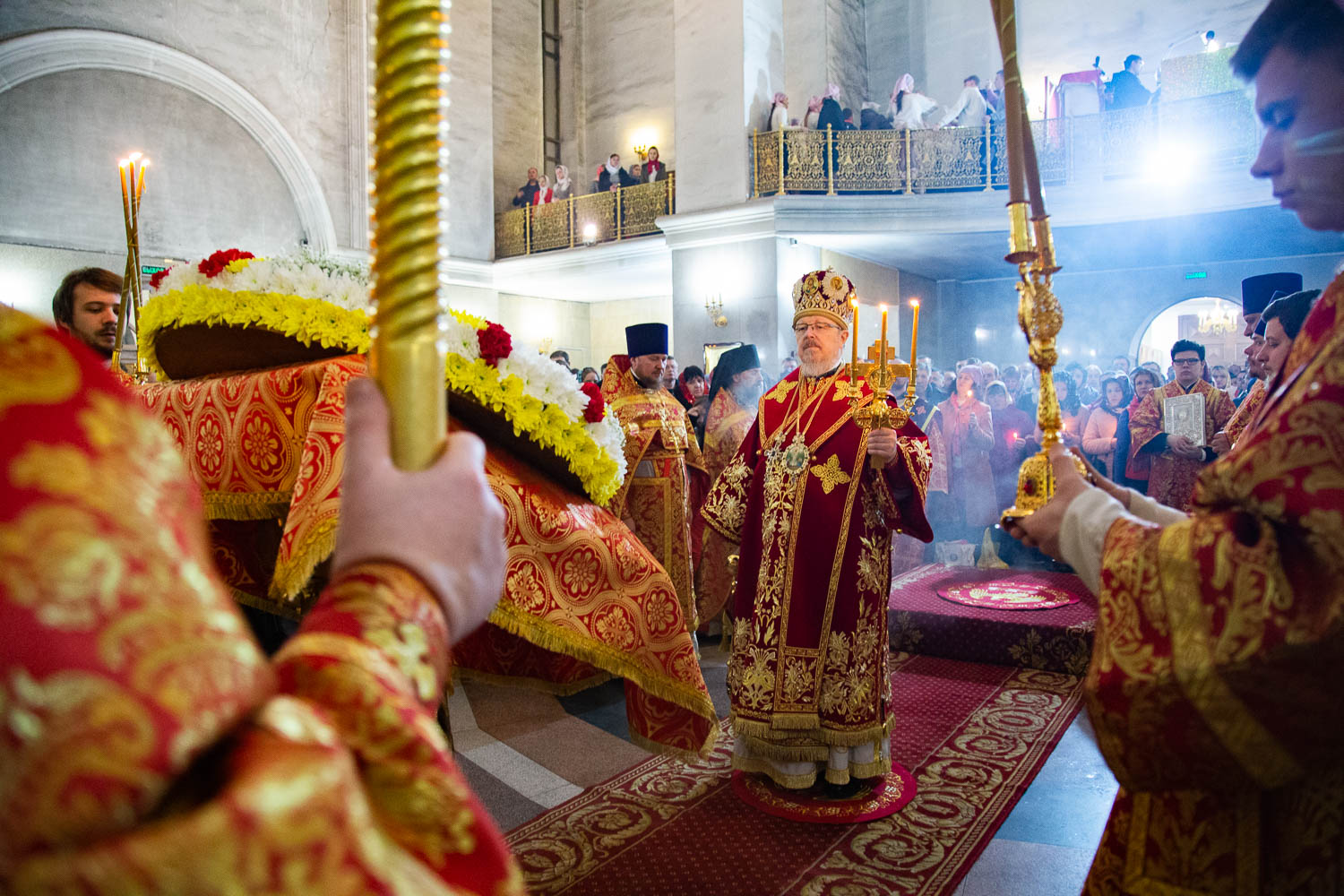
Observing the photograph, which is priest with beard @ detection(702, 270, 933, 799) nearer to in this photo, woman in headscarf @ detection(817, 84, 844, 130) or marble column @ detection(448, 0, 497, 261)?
woman in headscarf @ detection(817, 84, 844, 130)

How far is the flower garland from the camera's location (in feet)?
4.98

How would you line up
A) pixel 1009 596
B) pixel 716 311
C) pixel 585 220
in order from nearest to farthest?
pixel 1009 596, pixel 716 311, pixel 585 220

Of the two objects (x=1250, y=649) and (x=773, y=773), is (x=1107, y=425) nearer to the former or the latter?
(x=773, y=773)

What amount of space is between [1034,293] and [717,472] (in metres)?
5.08

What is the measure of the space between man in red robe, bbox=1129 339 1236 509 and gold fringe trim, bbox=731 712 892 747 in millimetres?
3606

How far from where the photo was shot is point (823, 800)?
3262mm

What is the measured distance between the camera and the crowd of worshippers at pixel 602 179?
1508 cm

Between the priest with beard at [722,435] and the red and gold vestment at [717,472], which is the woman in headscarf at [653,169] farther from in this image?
the red and gold vestment at [717,472]

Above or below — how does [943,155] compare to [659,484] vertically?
above

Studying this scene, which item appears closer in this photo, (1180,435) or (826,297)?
(826,297)

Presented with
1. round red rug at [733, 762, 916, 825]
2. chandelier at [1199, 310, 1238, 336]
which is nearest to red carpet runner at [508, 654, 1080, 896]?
round red rug at [733, 762, 916, 825]

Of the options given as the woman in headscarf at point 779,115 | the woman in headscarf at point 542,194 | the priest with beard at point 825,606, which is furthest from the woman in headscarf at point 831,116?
the priest with beard at point 825,606

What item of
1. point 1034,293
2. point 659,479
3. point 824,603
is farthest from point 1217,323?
point 1034,293

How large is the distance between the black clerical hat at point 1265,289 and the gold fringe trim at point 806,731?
146 inches
